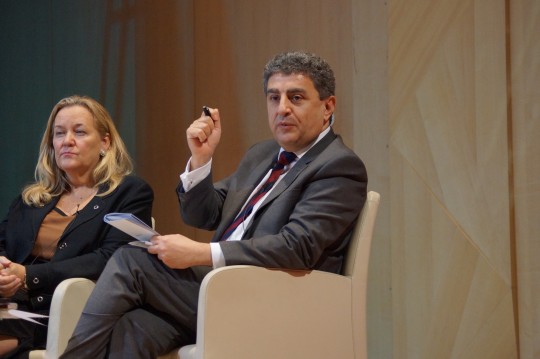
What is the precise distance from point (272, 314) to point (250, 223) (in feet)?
1.40

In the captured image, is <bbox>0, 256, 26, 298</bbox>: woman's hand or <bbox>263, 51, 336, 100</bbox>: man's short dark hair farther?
<bbox>0, 256, 26, 298</bbox>: woman's hand

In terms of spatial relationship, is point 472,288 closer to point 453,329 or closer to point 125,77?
point 453,329

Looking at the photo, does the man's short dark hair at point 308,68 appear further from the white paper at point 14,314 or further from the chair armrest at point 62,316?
the white paper at point 14,314

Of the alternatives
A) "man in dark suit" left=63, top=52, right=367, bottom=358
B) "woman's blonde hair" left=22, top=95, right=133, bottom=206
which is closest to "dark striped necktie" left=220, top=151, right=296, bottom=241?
"man in dark suit" left=63, top=52, right=367, bottom=358

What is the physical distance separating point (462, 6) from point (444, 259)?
3.52 ft

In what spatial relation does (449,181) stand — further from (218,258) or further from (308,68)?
(218,258)

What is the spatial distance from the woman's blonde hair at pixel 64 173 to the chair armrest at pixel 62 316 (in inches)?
25.7

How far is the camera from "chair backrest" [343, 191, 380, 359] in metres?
2.62

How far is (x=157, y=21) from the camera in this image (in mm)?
4836

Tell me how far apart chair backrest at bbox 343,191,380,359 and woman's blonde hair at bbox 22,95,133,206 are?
3.82ft

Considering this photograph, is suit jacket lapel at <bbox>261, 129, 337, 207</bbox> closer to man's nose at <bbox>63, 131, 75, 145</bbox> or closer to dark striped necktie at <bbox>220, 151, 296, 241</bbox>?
dark striped necktie at <bbox>220, 151, 296, 241</bbox>

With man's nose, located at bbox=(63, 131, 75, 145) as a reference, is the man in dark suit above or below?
below

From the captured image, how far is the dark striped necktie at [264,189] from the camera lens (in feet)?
9.43

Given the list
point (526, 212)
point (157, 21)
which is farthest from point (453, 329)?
point (157, 21)
